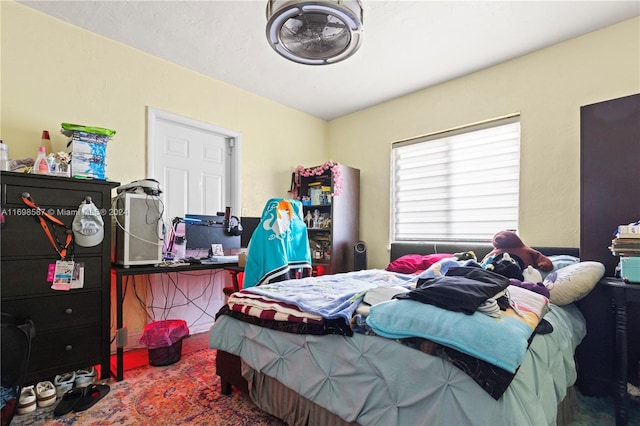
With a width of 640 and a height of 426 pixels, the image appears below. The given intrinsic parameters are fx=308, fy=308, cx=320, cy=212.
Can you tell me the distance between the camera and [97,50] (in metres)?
2.60

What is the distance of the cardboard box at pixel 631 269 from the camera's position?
1525mm

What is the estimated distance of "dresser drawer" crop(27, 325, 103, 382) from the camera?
6.07 ft

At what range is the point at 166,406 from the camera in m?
1.79

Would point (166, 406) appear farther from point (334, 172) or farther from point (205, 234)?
point (334, 172)

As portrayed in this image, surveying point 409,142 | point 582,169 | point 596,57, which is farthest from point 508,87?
point 582,169

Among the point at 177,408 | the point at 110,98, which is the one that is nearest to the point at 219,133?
the point at 110,98

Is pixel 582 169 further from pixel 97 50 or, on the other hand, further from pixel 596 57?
pixel 97 50

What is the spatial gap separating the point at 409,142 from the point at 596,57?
1.74 metres

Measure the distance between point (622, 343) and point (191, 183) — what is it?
3.45 metres

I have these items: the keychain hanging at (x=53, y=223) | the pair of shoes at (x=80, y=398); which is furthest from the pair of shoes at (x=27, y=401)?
the keychain hanging at (x=53, y=223)

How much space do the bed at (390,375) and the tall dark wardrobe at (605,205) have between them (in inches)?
7.3

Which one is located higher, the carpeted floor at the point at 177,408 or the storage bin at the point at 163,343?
the storage bin at the point at 163,343

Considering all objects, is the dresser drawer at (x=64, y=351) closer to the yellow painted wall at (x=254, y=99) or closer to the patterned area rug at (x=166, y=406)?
the patterned area rug at (x=166, y=406)

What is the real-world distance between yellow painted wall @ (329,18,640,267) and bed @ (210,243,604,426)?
3.84ft
